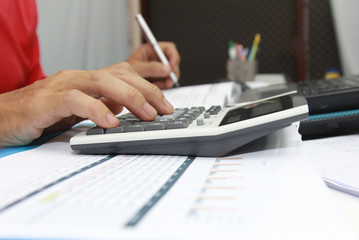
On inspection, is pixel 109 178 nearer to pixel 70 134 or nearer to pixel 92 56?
pixel 70 134

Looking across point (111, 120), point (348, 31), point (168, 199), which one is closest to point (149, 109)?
point (111, 120)

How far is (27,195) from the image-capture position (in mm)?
225

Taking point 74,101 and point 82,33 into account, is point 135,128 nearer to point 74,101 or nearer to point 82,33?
point 74,101

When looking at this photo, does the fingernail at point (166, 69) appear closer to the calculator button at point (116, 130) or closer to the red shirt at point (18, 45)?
the red shirt at point (18, 45)

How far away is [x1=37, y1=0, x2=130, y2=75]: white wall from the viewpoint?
1.01 metres

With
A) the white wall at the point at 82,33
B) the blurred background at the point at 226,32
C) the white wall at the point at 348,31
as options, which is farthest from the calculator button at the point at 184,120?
the white wall at the point at 348,31

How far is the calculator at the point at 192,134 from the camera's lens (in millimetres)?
316

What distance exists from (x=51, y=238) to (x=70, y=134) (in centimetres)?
32

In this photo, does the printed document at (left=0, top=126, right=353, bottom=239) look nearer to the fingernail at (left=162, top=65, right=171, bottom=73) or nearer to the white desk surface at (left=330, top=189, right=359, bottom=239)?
the white desk surface at (left=330, top=189, right=359, bottom=239)

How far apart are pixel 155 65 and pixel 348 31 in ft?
3.26

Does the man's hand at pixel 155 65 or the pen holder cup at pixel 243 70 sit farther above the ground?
the man's hand at pixel 155 65

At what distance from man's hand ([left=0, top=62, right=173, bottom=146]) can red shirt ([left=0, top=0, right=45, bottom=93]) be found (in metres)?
0.36

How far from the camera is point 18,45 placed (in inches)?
30.6

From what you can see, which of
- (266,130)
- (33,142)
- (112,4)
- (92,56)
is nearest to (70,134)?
(33,142)
